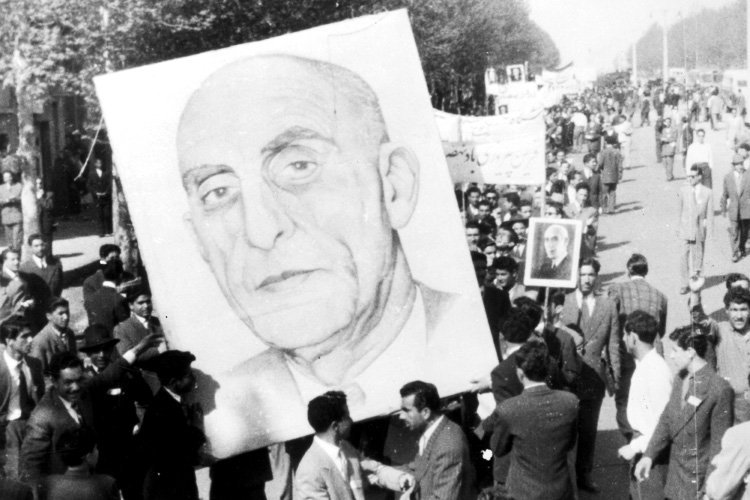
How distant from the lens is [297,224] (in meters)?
7.36

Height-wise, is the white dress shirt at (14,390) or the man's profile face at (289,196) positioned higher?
the man's profile face at (289,196)

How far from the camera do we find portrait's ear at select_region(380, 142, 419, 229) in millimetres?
7480

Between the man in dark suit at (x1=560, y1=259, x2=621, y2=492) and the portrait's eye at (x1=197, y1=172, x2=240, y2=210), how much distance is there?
2939mm

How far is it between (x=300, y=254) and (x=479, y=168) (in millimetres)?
6571

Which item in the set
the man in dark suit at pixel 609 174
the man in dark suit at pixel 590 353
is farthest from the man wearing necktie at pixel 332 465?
the man in dark suit at pixel 609 174

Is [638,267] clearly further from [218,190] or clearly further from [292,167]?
[218,190]

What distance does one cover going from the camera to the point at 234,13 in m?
19.5

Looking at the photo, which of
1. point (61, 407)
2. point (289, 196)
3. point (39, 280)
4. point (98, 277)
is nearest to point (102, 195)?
point (39, 280)

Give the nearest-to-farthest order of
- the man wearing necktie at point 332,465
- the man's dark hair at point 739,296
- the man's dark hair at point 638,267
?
the man wearing necktie at point 332,465 < the man's dark hair at point 739,296 < the man's dark hair at point 638,267

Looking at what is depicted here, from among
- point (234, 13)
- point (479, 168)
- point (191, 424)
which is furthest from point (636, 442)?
point (234, 13)

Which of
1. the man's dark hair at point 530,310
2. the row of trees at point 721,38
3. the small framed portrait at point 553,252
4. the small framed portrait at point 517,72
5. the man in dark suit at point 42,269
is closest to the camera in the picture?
the man's dark hair at point 530,310

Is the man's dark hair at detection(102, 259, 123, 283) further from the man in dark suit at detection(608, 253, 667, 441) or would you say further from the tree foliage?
the tree foliage

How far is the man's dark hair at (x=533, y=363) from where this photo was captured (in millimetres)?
6789

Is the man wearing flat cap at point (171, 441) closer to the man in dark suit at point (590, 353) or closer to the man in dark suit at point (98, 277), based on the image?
the man in dark suit at point (590, 353)
